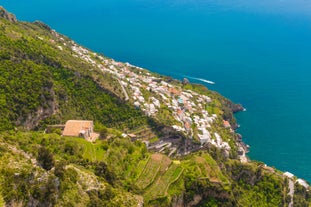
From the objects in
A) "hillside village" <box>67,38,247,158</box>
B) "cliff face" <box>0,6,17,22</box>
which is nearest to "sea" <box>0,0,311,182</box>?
"hillside village" <box>67,38,247,158</box>

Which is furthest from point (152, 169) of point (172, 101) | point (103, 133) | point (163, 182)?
point (172, 101)

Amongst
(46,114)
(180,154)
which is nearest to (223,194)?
(180,154)

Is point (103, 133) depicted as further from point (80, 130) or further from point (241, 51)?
point (241, 51)

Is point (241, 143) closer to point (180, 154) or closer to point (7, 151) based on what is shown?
point (180, 154)

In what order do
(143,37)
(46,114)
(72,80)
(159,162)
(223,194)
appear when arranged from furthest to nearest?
(143,37) < (72,80) < (46,114) < (159,162) < (223,194)

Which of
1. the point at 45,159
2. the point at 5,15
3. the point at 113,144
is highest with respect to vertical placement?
the point at 5,15

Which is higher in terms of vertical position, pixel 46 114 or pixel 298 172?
pixel 298 172

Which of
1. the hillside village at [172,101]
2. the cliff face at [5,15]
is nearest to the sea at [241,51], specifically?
the hillside village at [172,101]

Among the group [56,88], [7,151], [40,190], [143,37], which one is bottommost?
[40,190]

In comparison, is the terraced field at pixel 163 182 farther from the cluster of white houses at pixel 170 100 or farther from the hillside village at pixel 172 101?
the cluster of white houses at pixel 170 100
